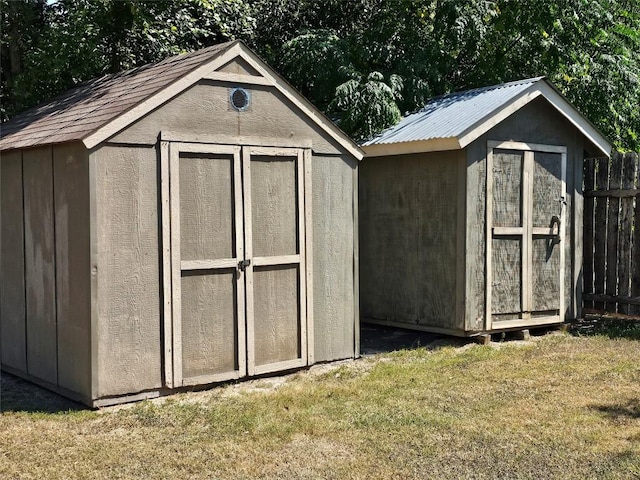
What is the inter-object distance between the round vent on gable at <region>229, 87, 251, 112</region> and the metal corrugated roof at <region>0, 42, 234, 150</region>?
0.37 meters

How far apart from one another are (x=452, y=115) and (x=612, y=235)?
9.33 ft

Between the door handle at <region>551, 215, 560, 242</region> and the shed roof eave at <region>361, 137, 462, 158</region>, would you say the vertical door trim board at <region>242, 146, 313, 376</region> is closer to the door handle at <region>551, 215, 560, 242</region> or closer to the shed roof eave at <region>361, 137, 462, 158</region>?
the shed roof eave at <region>361, 137, 462, 158</region>

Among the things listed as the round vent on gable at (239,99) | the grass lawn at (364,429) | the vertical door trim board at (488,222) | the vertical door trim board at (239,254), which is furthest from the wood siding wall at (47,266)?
the vertical door trim board at (488,222)

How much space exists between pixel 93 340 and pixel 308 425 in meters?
1.84

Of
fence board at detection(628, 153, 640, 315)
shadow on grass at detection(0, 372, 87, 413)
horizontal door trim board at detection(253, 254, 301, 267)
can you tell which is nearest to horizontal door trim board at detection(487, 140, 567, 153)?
fence board at detection(628, 153, 640, 315)

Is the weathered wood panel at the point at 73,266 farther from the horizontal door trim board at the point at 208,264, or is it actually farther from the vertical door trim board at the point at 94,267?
the horizontal door trim board at the point at 208,264

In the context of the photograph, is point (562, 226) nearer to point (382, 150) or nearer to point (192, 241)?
point (382, 150)

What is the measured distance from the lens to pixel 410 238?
9.29 m

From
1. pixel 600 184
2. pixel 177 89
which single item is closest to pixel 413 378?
pixel 177 89

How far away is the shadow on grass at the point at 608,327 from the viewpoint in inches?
369

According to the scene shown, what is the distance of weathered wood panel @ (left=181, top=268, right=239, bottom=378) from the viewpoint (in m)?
6.57

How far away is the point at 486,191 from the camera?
8.78m

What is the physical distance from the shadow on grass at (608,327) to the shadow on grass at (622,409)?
311 cm

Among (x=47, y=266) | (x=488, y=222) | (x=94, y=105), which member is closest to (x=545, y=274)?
(x=488, y=222)
